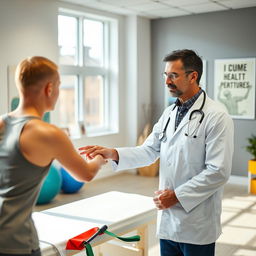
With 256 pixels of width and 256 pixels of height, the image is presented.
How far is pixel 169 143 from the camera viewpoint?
189cm

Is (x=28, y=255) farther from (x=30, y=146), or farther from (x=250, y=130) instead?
(x=250, y=130)

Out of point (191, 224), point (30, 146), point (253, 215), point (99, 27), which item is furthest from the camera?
point (99, 27)

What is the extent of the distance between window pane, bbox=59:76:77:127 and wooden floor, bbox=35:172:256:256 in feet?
3.12

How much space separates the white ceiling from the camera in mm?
5230

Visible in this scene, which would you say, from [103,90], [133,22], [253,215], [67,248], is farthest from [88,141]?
[67,248]

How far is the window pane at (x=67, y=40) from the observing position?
5566 millimetres

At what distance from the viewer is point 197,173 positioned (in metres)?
1.79

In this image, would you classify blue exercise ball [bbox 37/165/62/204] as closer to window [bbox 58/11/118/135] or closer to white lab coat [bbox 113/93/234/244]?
window [bbox 58/11/118/135]

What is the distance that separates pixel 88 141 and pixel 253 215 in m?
2.50

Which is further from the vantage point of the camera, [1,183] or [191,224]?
[191,224]

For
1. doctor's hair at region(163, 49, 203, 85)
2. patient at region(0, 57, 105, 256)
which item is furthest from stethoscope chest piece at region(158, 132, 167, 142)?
patient at region(0, 57, 105, 256)

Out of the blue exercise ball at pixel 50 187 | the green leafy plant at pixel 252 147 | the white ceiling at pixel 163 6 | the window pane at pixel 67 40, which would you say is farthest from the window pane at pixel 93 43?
Answer: the green leafy plant at pixel 252 147

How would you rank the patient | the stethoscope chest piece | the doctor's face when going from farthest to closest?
1. the stethoscope chest piece
2. the doctor's face
3. the patient

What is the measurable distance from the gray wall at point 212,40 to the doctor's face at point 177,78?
13.2ft
